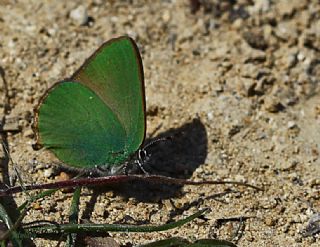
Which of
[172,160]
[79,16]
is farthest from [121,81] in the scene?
[79,16]

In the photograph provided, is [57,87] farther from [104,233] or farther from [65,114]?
[104,233]

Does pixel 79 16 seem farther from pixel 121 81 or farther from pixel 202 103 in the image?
pixel 121 81

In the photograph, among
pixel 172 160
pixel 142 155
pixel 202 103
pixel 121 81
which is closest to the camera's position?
pixel 121 81

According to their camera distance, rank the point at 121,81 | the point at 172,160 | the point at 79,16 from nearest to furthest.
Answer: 1. the point at 121,81
2. the point at 172,160
3. the point at 79,16

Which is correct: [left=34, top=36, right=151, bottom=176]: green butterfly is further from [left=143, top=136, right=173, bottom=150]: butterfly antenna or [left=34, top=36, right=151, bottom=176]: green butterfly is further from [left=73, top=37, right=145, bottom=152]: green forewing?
[left=143, top=136, right=173, bottom=150]: butterfly antenna

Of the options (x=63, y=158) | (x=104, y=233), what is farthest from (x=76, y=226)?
(x=63, y=158)

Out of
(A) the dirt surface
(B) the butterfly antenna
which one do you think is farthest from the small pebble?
(B) the butterfly antenna

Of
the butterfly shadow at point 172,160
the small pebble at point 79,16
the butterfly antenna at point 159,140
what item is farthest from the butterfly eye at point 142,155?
the small pebble at point 79,16
